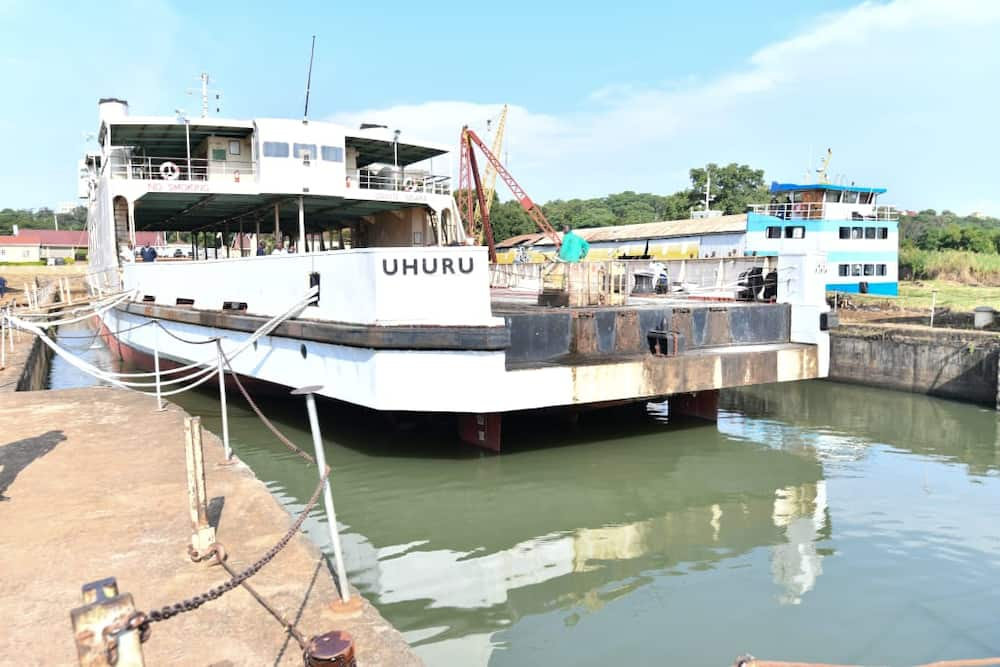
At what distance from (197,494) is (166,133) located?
1216 cm

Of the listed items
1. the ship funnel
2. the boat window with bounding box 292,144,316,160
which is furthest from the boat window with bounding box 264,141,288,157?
the ship funnel

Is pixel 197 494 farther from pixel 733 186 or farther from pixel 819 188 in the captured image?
pixel 733 186

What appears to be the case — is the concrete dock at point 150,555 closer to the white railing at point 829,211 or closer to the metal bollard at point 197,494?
the metal bollard at point 197,494

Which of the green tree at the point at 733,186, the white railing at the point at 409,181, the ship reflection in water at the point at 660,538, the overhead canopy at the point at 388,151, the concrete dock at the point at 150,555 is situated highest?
the green tree at the point at 733,186

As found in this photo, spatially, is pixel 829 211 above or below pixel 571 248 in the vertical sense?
→ above

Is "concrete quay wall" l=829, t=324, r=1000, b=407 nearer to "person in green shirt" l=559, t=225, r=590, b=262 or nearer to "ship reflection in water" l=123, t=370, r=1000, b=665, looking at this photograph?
"ship reflection in water" l=123, t=370, r=1000, b=665

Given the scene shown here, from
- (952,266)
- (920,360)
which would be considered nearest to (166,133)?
(920,360)

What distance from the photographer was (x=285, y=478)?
7.42m

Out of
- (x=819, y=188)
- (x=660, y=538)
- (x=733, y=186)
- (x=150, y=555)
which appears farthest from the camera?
(x=733, y=186)

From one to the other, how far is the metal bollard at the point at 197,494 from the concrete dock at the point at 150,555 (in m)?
0.13

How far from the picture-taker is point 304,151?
43.5 feet

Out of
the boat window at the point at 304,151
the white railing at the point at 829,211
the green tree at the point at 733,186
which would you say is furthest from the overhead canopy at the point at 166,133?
the green tree at the point at 733,186

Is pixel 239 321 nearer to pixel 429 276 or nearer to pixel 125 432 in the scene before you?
pixel 125 432

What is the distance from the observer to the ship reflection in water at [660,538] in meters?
4.28
